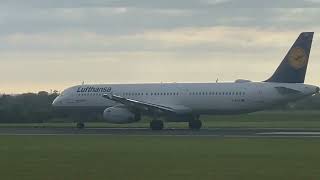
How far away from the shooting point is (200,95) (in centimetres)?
6425

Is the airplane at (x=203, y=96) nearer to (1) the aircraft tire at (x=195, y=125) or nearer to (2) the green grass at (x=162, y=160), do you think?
(1) the aircraft tire at (x=195, y=125)

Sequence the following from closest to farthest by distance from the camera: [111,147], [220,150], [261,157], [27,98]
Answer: [261,157] < [220,150] < [111,147] < [27,98]

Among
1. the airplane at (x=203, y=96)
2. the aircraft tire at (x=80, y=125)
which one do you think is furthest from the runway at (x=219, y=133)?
the aircraft tire at (x=80, y=125)

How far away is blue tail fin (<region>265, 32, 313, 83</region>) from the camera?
6166 centimetres

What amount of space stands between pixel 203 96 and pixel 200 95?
296 millimetres

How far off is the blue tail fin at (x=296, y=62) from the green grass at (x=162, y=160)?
21.3 meters

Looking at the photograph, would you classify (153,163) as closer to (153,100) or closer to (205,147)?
(205,147)

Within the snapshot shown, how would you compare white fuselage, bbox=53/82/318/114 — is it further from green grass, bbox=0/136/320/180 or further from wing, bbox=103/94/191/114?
green grass, bbox=0/136/320/180

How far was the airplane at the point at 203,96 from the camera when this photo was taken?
6172 cm

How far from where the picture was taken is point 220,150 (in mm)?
34781

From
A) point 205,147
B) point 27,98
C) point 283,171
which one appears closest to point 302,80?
point 205,147

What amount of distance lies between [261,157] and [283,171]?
5516 mm

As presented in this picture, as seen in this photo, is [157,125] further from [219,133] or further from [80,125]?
[219,133]

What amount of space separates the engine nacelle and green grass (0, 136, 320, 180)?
2254 cm
